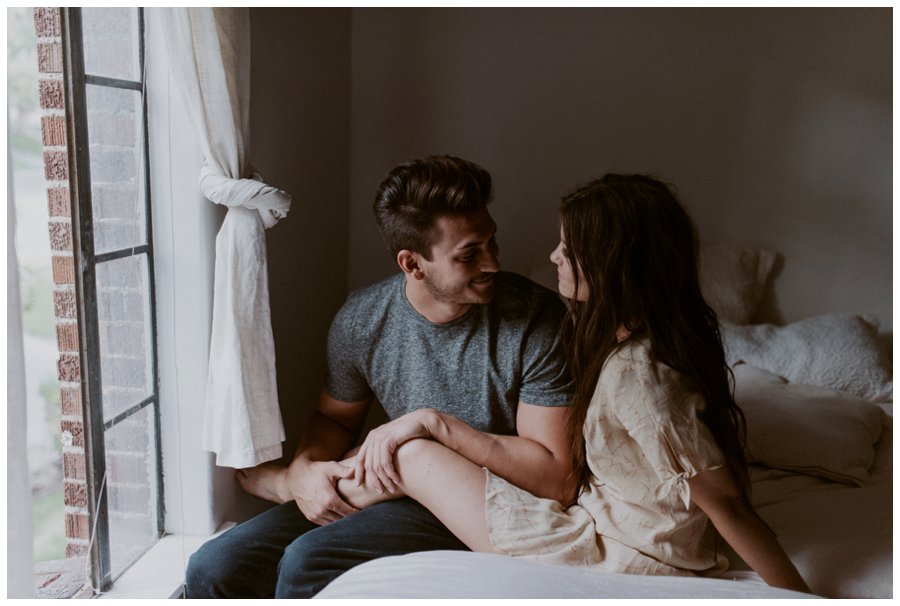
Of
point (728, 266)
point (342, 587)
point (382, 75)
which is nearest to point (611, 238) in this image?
point (342, 587)

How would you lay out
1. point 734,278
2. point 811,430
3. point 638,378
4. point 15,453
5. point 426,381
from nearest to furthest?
point 15,453, point 638,378, point 426,381, point 811,430, point 734,278

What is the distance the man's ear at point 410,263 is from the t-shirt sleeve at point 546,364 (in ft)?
0.88

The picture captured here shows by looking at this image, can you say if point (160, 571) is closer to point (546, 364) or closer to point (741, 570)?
point (546, 364)

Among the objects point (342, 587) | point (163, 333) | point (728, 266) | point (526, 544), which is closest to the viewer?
point (342, 587)

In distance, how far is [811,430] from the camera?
6.51 ft

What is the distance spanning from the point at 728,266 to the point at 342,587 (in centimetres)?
184

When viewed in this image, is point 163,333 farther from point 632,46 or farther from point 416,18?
point 632,46

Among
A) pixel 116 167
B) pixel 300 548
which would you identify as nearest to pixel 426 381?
pixel 300 548

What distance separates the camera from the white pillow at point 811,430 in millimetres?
1924

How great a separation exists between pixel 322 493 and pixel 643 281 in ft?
2.65

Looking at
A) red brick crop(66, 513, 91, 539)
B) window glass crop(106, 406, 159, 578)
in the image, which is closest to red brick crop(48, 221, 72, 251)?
window glass crop(106, 406, 159, 578)

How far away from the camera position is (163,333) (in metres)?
1.82

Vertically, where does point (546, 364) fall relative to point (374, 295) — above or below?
below

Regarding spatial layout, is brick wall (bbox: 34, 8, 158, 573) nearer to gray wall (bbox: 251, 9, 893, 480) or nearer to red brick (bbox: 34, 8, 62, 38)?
red brick (bbox: 34, 8, 62, 38)
